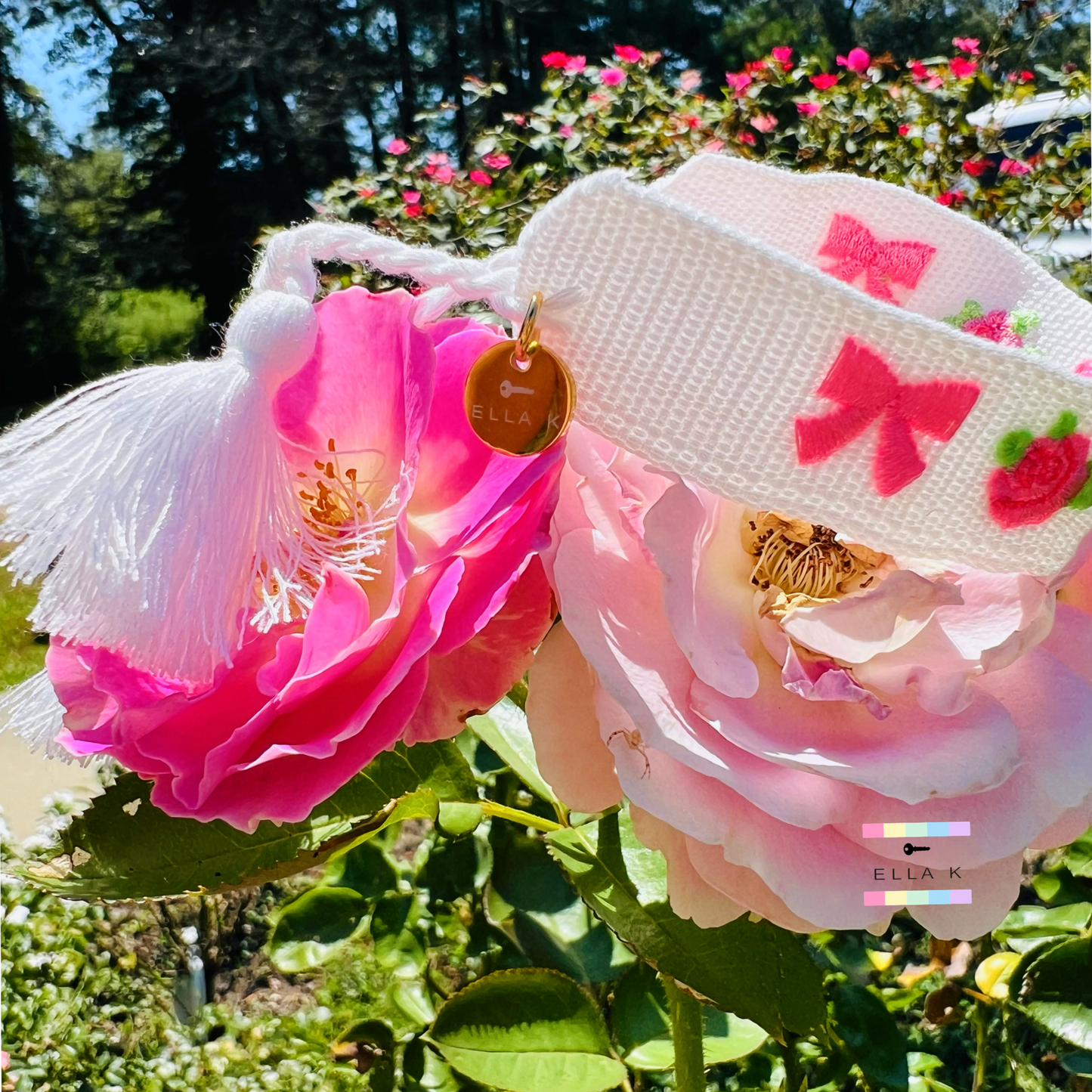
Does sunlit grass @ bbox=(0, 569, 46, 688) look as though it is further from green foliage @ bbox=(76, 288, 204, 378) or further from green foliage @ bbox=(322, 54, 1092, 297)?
green foliage @ bbox=(76, 288, 204, 378)

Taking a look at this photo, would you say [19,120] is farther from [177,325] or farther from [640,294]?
[640,294]

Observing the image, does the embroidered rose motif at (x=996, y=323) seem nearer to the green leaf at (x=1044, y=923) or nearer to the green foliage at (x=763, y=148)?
the green leaf at (x=1044, y=923)

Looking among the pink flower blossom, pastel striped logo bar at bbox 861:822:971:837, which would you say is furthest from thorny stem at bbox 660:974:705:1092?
the pink flower blossom

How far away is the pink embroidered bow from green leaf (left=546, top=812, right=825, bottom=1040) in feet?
0.73

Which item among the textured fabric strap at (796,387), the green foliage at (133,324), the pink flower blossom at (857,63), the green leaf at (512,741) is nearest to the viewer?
the textured fabric strap at (796,387)

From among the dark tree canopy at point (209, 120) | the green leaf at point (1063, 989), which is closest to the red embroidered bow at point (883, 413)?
the green leaf at point (1063, 989)

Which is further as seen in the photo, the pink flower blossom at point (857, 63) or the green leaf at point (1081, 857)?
the pink flower blossom at point (857, 63)

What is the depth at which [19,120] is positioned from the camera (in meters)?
4.52

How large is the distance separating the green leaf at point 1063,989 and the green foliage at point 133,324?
4.30 metres

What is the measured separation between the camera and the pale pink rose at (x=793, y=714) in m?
0.28

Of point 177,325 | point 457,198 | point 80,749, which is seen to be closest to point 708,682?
point 80,749

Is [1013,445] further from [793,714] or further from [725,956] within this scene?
[725,956]

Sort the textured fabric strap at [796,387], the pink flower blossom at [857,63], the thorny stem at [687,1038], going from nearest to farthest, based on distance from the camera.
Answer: the textured fabric strap at [796,387] → the thorny stem at [687,1038] → the pink flower blossom at [857,63]

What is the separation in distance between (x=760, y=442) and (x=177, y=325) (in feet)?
15.3
